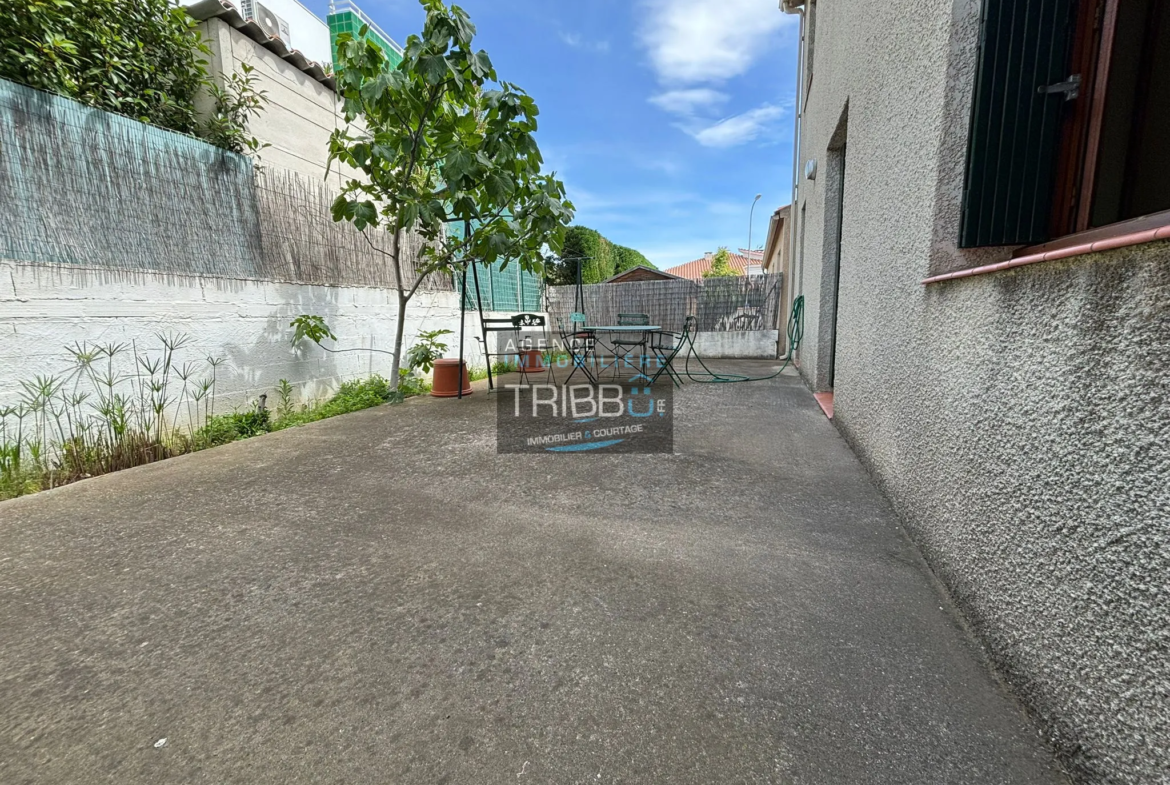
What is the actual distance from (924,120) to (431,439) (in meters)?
3.47

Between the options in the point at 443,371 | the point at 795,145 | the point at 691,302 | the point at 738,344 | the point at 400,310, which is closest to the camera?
the point at 400,310

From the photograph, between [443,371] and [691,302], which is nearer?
[443,371]

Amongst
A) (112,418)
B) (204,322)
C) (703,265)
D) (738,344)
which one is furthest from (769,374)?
(703,265)

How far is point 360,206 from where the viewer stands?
4.11 meters

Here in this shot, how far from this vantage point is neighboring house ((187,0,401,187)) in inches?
181

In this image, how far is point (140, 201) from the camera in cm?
341

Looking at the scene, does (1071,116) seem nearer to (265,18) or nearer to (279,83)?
(279,83)

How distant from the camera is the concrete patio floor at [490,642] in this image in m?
1.02

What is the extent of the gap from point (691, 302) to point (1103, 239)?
8419 mm

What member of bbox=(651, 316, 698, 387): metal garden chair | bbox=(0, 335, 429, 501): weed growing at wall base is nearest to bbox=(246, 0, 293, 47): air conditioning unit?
bbox=(0, 335, 429, 501): weed growing at wall base

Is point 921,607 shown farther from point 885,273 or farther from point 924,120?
point 924,120

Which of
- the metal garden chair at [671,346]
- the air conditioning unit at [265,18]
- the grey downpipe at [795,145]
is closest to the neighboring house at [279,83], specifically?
the air conditioning unit at [265,18]

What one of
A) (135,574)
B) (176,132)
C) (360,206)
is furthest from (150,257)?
(135,574)

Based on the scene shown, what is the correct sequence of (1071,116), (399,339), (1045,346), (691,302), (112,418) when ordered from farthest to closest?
(691,302)
(399,339)
(112,418)
(1071,116)
(1045,346)
